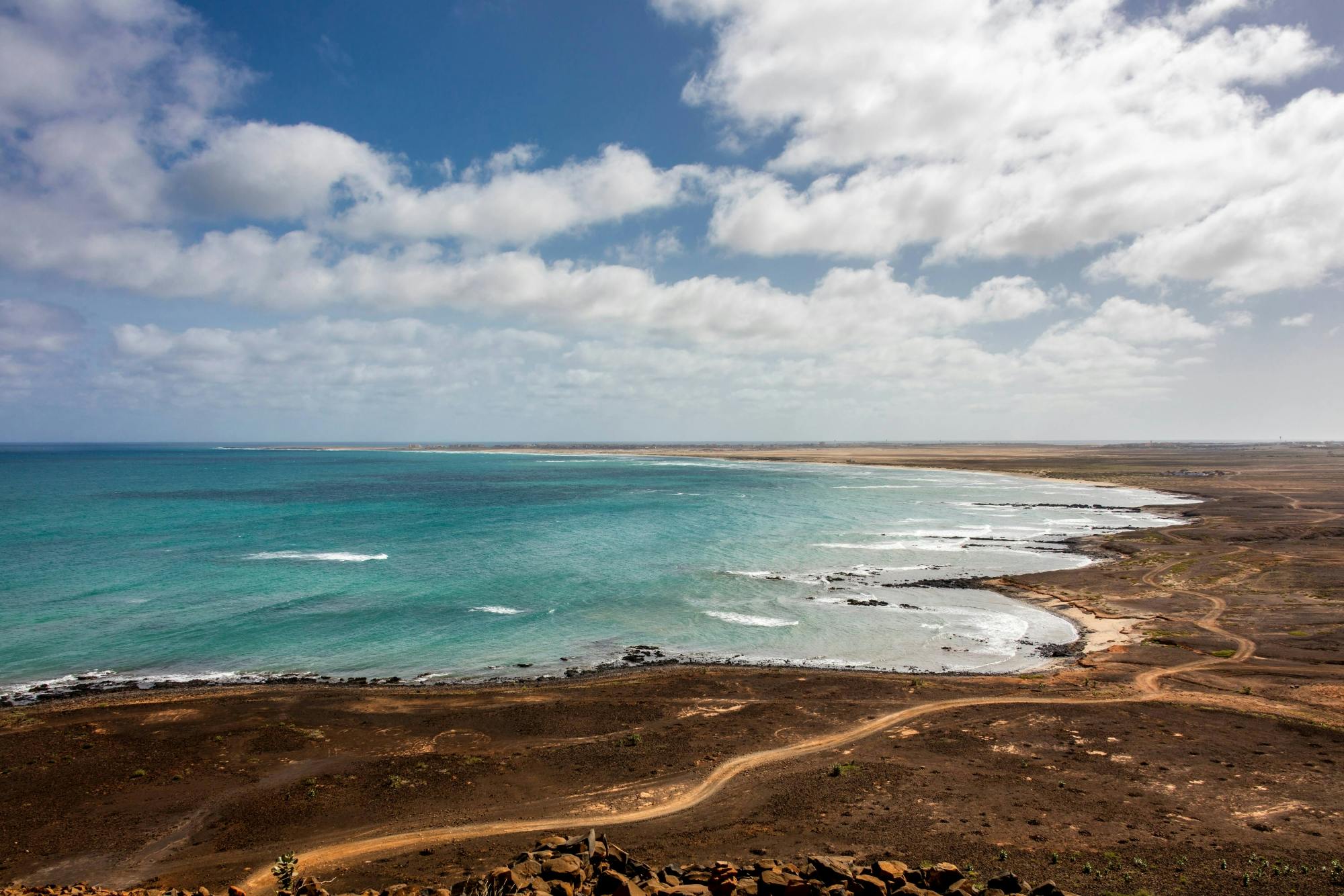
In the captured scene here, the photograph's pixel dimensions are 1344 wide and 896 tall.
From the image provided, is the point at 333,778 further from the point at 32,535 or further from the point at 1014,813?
the point at 32,535

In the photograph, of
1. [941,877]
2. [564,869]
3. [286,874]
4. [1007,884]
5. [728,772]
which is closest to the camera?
[564,869]

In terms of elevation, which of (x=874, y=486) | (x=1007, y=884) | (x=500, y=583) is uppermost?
(x=1007, y=884)

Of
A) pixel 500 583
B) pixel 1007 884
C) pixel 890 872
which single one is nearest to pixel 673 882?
pixel 890 872

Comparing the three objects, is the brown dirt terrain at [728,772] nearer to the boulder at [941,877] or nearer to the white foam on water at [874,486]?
the boulder at [941,877]

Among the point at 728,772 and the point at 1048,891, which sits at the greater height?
the point at 1048,891

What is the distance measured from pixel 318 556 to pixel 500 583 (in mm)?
22255

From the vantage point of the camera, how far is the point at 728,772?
843 inches

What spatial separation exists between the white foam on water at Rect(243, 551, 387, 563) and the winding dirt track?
45228 mm

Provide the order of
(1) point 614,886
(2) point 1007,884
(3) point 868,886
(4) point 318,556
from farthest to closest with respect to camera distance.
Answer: (4) point 318,556 < (2) point 1007,884 < (1) point 614,886 < (3) point 868,886

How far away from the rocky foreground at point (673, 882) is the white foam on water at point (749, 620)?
90.7 feet

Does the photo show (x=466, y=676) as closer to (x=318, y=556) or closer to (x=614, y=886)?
(x=614, y=886)

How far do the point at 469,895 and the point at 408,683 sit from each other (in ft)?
70.0

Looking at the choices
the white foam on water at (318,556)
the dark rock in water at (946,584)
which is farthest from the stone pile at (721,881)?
the white foam on water at (318,556)

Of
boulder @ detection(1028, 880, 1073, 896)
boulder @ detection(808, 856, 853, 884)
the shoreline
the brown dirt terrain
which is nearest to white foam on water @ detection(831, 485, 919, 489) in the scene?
the shoreline
